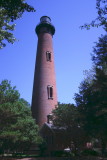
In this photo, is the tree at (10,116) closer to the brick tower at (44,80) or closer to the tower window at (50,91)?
the brick tower at (44,80)

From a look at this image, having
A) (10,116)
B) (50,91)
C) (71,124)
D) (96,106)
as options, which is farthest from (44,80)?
(96,106)

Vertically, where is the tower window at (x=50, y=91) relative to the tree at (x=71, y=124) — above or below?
above

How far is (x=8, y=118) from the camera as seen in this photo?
27.4m

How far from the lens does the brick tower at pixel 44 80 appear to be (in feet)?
130

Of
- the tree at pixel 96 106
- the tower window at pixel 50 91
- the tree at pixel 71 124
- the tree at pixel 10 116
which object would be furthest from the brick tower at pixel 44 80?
the tree at pixel 96 106

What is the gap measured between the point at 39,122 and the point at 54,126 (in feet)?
16.7

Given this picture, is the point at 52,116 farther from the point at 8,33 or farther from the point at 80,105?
the point at 8,33

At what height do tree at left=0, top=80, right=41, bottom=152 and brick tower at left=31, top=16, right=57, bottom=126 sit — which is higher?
brick tower at left=31, top=16, right=57, bottom=126

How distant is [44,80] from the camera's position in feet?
134

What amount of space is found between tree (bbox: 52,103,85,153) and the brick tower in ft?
18.5

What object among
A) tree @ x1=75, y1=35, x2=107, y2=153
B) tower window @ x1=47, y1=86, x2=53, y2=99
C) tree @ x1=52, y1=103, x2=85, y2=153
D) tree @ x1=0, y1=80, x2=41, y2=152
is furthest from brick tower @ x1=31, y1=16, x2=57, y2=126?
tree @ x1=75, y1=35, x2=107, y2=153

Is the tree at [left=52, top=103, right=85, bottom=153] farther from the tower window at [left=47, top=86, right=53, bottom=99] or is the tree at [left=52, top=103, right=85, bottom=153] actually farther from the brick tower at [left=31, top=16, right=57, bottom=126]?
the tower window at [left=47, top=86, right=53, bottom=99]

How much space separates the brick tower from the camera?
130 feet

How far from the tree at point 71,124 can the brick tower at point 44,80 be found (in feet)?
18.5
